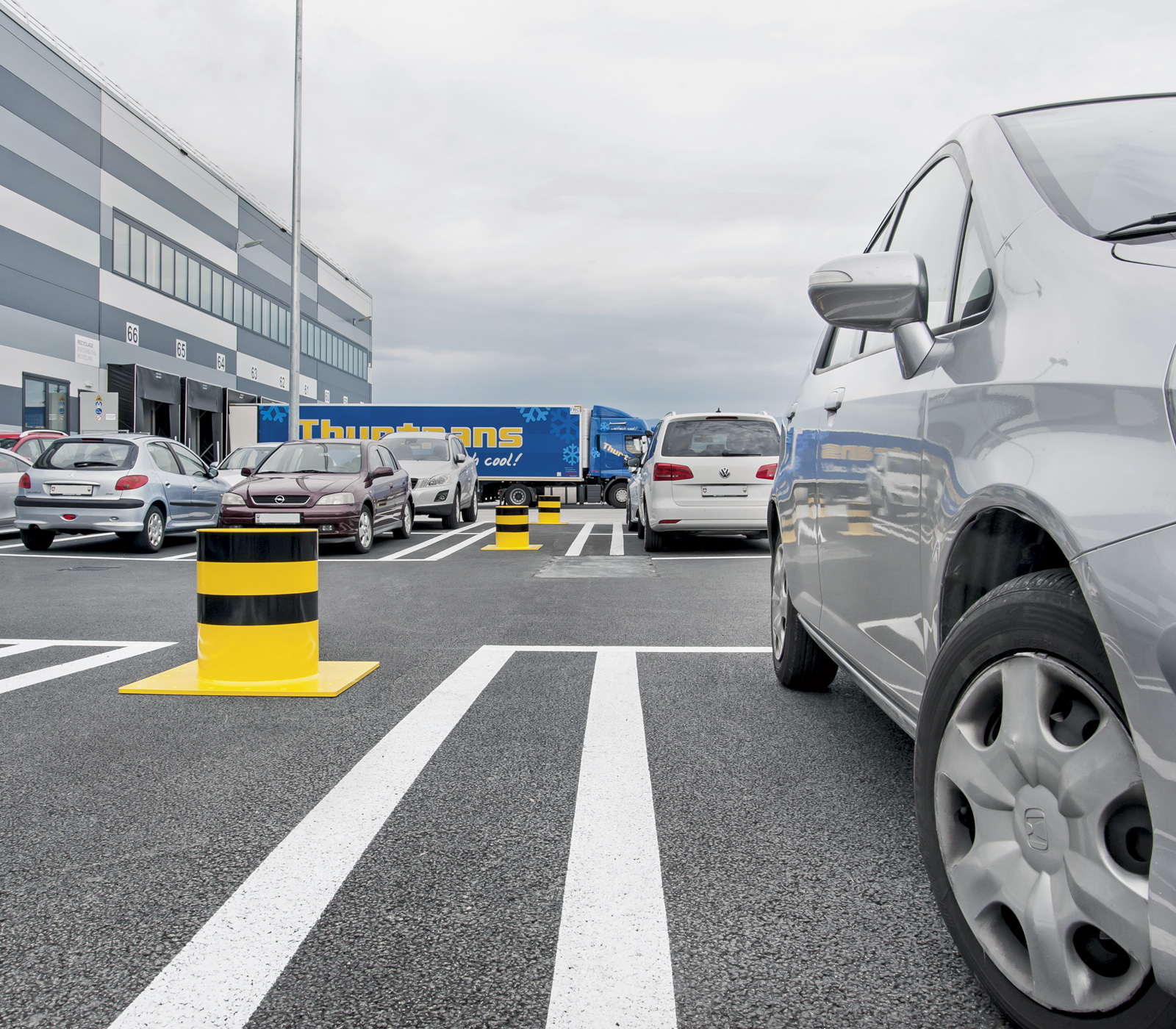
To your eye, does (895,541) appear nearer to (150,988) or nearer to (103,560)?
(150,988)

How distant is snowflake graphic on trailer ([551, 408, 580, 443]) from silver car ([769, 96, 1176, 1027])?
25.6 m

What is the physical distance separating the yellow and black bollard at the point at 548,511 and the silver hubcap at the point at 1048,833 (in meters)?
17.3

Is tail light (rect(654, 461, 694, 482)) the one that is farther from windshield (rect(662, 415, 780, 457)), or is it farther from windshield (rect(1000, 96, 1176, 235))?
windshield (rect(1000, 96, 1176, 235))

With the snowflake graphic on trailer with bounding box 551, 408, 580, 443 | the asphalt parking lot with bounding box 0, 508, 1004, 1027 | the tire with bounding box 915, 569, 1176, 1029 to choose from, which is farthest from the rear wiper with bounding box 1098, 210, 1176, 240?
the snowflake graphic on trailer with bounding box 551, 408, 580, 443

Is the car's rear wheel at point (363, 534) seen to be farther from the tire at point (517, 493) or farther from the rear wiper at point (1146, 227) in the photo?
the tire at point (517, 493)

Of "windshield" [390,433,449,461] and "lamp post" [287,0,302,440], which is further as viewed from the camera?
"lamp post" [287,0,302,440]

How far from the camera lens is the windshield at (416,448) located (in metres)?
17.8

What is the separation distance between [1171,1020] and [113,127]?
37.4 metres

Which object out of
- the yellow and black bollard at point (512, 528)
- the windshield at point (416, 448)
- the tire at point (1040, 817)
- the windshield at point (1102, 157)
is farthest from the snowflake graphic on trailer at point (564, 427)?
the tire at point (1040, 817)

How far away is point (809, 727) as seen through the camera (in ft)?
13.4

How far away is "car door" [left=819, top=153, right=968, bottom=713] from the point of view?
253 centimetres

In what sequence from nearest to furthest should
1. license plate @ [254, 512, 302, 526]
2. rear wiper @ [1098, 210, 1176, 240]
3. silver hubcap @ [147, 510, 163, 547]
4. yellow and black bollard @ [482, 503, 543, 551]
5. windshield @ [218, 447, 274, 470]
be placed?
1. rear wiper @ [1098, 210, 1176, 240]
2. license plate @ [254, 512, 302, 526]
3. silver hubcap @ [147, 510, 163, 547]
4. yellow and black bollard @ [482, 503, 543, 551]
5. windshield @ [218, 447, 274, 470]

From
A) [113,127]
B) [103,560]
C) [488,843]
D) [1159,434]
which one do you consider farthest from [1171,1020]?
[113,127]

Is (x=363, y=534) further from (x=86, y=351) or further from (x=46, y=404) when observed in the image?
(x=86, y=351)
